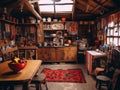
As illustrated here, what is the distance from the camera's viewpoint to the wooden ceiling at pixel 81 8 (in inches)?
200

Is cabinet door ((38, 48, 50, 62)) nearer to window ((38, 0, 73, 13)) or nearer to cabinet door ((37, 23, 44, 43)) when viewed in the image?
cabinet door ((37, 23, 44, 43))

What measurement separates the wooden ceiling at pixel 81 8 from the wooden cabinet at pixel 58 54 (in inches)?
65.5

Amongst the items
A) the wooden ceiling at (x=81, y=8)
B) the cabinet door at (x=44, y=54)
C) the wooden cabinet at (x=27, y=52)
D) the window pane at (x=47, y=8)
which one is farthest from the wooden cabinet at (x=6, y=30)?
the window pane at (x=47, y=8)

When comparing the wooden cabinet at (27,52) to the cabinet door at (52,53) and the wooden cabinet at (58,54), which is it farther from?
the cabinet door at (52,53)

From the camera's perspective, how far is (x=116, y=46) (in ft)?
16.5

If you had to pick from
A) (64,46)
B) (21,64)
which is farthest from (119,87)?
(64,46)

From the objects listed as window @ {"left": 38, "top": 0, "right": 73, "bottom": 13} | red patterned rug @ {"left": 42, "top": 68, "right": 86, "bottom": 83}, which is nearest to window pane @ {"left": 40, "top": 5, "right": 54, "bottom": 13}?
window @ {"left": 38, "top": 0, "right": 73, "bottom": 13}

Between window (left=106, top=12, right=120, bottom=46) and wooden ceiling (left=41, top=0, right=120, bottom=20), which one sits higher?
wooden ceiling (left=41, top=0, right=120, bottom=20)

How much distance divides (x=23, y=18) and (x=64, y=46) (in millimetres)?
2554

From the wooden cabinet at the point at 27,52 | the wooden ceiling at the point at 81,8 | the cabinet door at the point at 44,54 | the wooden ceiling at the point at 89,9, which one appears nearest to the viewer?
the wooden ceiling at the point at 81,8

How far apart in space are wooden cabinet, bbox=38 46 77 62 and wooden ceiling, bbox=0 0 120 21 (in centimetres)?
166

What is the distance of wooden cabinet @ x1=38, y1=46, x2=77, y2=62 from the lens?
24.9ft

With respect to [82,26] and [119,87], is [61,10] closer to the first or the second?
[82,26]

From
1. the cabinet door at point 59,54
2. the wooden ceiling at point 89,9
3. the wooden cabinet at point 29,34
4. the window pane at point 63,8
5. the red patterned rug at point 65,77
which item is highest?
the window pane at point 63,8
